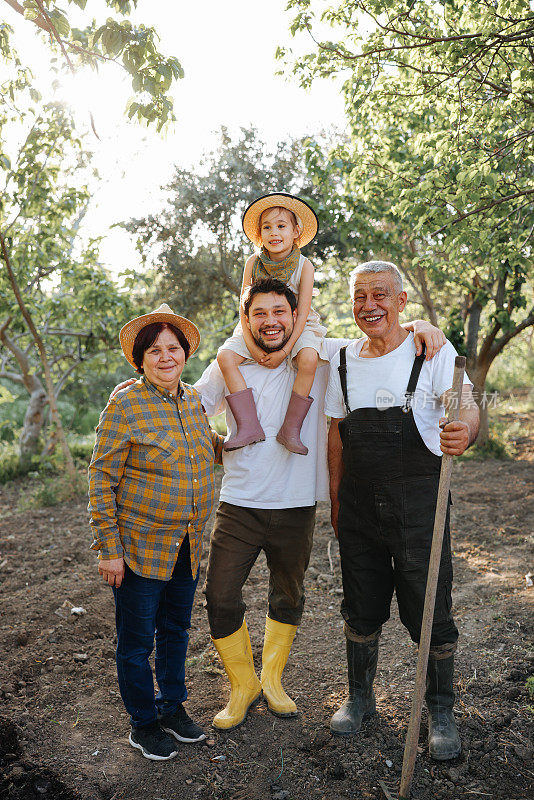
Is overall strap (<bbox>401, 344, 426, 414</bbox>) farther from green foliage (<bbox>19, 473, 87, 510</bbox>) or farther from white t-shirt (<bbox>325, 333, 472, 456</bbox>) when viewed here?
green foliage (<bbox>19, 473, 87, 510</bbox>)

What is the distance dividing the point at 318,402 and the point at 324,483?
406 millimetres

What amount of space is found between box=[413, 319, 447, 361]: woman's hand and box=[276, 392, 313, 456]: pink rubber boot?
1.86ft

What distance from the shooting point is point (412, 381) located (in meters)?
2.63

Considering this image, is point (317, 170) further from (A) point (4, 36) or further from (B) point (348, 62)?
(A) point (4, 36)

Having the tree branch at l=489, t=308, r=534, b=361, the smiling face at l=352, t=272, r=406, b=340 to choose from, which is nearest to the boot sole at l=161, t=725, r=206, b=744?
the smiling face at l=352, t=272, r=406, b=340

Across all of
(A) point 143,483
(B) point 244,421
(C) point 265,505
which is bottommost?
(C) point 265,505

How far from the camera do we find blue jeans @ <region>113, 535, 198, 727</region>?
103 inches

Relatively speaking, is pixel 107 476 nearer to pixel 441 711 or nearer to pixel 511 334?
pixel 441 711

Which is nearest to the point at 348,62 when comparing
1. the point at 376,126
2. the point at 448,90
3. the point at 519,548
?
the point at 448,90

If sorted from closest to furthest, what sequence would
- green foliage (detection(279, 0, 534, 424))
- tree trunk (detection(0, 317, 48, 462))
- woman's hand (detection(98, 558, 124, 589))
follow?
woman's hand (detection(98, 558, 124, 589)) → green foliage (detection(279, 0, 534, 424)) → tree trunk (detection(0, 317, 48, 462))

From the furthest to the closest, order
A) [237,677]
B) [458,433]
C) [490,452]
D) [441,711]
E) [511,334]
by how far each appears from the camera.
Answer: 1. [490,452]
2. [511,334]
3. [237,677]
4. [441,711]
5. [458,433]

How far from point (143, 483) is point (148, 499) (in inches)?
2.8

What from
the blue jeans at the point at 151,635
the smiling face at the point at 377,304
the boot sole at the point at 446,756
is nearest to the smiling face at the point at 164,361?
the blue jeans at the point at 151,635

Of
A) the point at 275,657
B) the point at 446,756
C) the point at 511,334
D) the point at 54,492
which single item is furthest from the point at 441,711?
the point at 511,334
